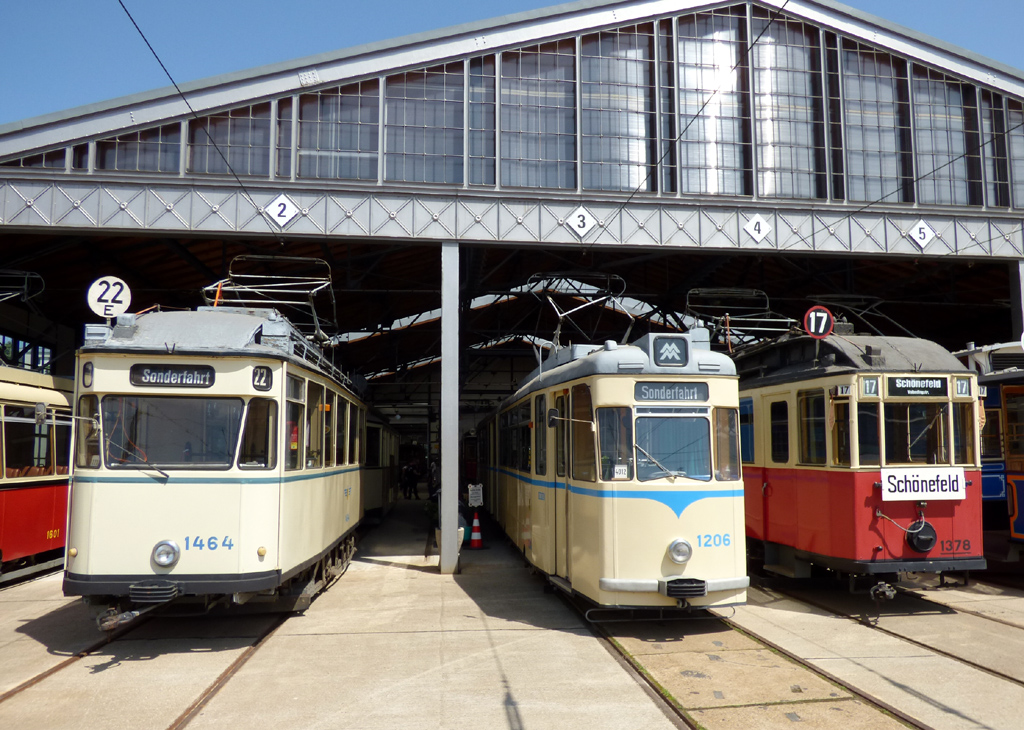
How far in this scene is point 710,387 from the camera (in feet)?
25.2

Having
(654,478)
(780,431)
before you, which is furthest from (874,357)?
(654,478)

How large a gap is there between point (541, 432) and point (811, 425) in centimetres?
325

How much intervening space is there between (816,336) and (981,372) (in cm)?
362

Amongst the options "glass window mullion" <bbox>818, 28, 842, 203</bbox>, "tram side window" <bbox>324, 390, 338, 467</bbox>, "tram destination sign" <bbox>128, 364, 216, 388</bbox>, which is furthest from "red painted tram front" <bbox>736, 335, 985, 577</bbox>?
"tram destination sign" <bbox>128, 364, 216, 388</bbox>

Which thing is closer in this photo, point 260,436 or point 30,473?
point 260,436

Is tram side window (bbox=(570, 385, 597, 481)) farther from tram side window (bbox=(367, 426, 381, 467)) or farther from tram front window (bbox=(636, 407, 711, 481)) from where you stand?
tram side window (bbox=(367, 426, 381, 467))

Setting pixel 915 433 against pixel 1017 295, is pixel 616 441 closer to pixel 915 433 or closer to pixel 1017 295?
pixel 915 433

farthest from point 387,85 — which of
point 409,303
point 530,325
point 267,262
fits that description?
point 530,325

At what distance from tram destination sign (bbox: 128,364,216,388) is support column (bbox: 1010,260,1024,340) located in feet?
43.2

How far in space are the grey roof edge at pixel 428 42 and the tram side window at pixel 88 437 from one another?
6.69 metres

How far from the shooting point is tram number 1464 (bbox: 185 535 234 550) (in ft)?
22.3

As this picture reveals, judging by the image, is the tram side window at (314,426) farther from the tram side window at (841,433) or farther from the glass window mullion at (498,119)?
the tram side window at (841,433)

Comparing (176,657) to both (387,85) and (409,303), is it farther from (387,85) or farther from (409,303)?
(409,303)

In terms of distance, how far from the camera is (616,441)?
759 centimetres
